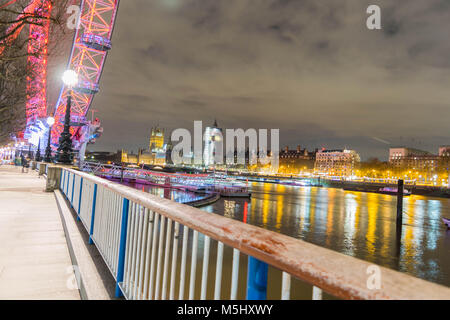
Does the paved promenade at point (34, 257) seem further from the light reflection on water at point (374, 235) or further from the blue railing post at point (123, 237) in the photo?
the light reflection on water at point (374, 235)

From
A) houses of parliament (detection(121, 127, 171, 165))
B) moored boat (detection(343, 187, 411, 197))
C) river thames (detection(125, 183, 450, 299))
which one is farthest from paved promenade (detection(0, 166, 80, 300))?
houses of parliament (detection(121, 127, 171, 165))

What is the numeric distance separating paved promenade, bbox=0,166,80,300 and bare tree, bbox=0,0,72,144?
5.57 meters

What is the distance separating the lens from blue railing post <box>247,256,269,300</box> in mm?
1412

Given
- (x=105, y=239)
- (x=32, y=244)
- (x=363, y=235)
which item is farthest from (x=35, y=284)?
(x=363, y=235)

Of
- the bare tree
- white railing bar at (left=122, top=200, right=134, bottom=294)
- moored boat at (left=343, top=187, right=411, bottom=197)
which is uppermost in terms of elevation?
the bare tree

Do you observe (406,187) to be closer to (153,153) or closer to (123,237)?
(123,237)

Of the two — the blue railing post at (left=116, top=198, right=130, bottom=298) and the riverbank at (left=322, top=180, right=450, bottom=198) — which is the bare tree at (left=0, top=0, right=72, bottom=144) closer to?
the blue railing post at (left=116, top=198, right=130, bottom=298)

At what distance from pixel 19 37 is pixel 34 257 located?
13.3m

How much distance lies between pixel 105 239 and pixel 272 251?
11.6 feet

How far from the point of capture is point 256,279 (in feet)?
4.71

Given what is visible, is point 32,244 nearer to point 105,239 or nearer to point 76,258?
point 76,258

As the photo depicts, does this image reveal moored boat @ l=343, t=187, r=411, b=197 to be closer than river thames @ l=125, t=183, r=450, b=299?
No

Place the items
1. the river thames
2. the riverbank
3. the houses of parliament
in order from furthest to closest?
the houses of parliament
the riverbank
the river thames
